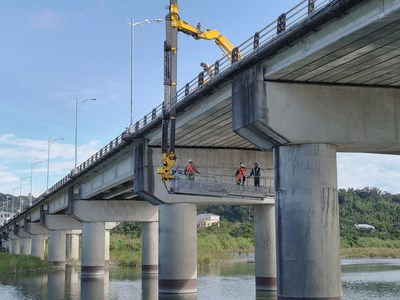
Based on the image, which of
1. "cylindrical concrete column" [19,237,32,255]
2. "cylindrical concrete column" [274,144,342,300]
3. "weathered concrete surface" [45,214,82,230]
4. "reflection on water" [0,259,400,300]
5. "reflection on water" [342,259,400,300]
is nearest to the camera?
"cylindrical concrete column" [274,144,342,300]

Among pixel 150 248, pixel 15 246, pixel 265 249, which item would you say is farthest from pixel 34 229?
pixel 265 249

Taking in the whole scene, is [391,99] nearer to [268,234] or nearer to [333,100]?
[333,100]

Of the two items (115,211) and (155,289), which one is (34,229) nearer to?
(115,211)

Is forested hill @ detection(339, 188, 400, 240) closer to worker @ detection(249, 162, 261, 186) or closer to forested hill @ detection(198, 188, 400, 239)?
forested hill @ detection(198, 188, 400, 239)

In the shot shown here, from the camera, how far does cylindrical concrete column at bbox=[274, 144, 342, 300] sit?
21.1 meters

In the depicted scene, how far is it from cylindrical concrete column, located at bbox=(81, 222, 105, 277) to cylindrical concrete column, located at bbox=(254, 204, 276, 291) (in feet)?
81.2

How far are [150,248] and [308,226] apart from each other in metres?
44.5

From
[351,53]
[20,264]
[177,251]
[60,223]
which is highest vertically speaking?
[351,53]

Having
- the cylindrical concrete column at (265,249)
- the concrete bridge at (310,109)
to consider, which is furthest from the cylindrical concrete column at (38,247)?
the concrete bridge at (310,109)

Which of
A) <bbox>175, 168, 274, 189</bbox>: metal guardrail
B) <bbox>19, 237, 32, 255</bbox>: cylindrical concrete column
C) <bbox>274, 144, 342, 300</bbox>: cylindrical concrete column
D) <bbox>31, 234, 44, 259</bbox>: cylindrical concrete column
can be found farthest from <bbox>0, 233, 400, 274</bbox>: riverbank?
<bbox>274, 144, 342, 300</bbox>: cylindrical concrete column

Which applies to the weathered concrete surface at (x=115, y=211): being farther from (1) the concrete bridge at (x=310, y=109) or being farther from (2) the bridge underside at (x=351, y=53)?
(2) the bridge underside at (x=351, y=53)

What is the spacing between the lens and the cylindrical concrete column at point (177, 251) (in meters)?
38.2

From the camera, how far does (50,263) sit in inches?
3253

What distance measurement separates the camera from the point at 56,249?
280ft
